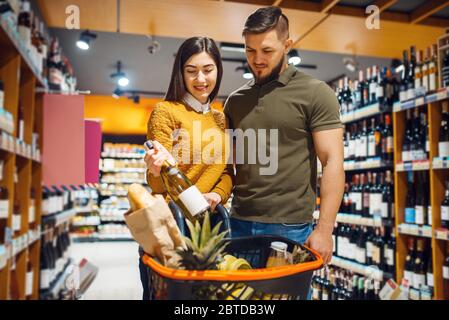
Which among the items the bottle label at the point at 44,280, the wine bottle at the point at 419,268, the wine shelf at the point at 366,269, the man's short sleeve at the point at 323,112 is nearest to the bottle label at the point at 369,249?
the wine shelf at the point at 366,269

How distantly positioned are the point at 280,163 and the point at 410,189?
248 centimetres

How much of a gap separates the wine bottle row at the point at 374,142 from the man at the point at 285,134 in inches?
84.4

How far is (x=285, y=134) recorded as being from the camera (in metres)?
0.91

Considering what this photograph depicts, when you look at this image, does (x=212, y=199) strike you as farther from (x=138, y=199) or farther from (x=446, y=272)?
(x=446, y=272)

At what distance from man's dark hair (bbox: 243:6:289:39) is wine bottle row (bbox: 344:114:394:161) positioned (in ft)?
7.36

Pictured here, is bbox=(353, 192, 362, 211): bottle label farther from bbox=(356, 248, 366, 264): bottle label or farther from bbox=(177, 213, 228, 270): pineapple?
bbox=(177, 213, 228, 270): pineapple

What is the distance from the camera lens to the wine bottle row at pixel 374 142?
122 inches

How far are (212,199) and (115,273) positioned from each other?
2.38 m

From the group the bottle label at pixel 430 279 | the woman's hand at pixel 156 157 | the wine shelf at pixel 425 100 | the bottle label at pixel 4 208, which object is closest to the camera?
the woman's hand at pixel 156 157

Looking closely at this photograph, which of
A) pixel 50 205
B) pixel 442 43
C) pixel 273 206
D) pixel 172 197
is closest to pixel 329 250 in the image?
pixel 273 206

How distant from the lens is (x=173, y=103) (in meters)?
0.86

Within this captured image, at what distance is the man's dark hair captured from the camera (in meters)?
0.87

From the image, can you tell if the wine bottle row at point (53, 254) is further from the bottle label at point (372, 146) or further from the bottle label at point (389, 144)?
the bottle label at point (389, 144)

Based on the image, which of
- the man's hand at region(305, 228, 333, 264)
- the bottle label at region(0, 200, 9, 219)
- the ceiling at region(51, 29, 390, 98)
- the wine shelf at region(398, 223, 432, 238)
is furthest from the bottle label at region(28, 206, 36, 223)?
the wine shelf at region(398, 223, 432, 238)
